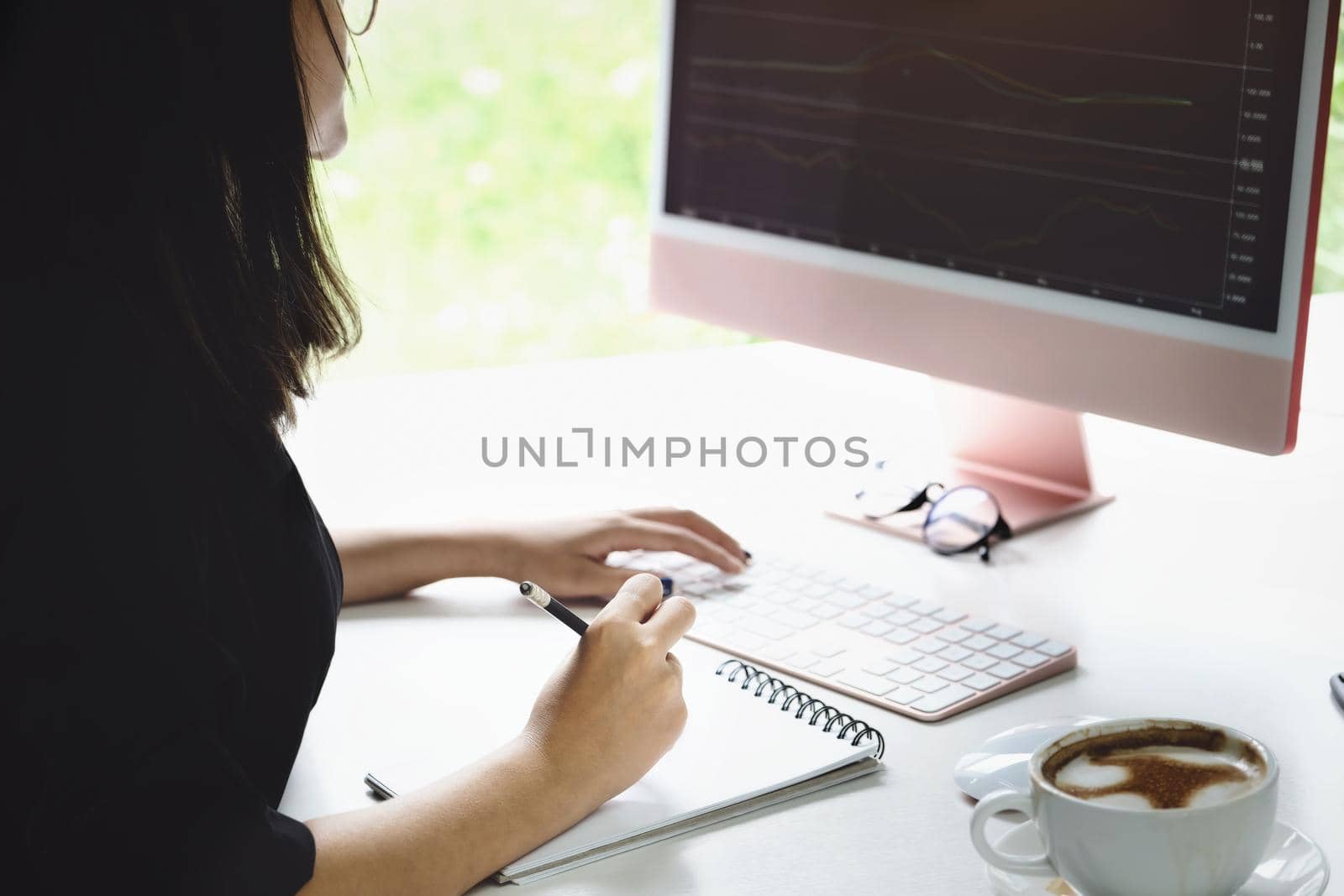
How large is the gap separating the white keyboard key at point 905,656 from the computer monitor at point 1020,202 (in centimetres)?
25

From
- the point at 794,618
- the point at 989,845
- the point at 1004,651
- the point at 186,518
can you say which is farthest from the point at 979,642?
the point at 186,518

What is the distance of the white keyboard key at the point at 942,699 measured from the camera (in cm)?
83

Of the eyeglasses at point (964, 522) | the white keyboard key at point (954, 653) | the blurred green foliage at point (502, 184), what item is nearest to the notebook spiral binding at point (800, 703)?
the white keyboard key at point (954, 653)

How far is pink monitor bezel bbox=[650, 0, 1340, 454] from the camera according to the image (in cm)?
92

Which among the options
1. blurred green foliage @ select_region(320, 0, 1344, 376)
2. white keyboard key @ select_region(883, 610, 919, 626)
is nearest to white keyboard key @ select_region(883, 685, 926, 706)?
white keyboard key @ select_region(883, 610, 919, 626)

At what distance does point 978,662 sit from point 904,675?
0.05 meters

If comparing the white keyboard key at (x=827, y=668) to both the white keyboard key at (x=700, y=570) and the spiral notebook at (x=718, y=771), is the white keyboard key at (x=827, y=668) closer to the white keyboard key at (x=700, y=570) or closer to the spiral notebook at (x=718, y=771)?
the spiral notebook at (x=718, y=771)

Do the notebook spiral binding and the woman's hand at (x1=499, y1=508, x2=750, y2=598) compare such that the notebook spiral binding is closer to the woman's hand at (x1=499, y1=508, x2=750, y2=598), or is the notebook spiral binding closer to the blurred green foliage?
the woman's hand at (x1=499, y1=508, x2=750, y2=598)

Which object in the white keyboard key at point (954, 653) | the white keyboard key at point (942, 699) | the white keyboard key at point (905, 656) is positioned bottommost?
the white keyboard key at point (942, 699)

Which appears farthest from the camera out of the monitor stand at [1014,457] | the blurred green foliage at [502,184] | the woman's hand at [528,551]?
the blurred green foliage at [502,184]

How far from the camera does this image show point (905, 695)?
84 centimetres

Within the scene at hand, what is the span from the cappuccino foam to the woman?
235mm

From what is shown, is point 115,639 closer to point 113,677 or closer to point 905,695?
point 113,677

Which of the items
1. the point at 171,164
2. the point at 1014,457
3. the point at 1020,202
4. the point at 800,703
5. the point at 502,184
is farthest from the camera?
the point at 502,184
